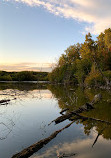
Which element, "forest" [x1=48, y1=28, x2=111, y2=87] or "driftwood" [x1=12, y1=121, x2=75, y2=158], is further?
"forest" [x1=48, y1=28, x2=111, y2=87]

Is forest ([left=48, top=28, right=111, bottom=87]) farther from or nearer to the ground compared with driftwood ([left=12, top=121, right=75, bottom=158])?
farther from the ground

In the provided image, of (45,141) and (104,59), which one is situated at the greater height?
(104,59)

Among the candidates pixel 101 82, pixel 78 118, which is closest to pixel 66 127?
pixel 78 118

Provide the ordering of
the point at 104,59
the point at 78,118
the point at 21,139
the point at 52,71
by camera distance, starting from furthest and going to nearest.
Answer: the point at 52,71
the point at 104,59
the point at 78,118
the point at 21,139

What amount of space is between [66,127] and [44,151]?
8.94 feet

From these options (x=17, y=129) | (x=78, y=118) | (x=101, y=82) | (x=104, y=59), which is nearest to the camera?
(x=17, y=129)

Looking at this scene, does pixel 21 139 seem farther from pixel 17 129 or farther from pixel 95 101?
pixel 95 101

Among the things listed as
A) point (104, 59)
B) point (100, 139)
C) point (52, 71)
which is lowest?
point (100, 139)

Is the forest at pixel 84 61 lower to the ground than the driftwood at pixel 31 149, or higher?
higher

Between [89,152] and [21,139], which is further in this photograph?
[21,139]

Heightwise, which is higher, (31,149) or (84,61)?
(84,61)

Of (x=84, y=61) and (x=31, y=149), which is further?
(x=84, y=61)

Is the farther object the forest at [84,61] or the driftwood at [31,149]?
the forest at [84,61]

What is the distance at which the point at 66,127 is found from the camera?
299 inches
